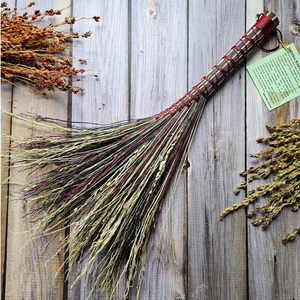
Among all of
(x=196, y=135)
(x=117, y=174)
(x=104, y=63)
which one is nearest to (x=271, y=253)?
(x=196, y=135)

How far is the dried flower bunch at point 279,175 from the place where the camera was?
1.19 meters

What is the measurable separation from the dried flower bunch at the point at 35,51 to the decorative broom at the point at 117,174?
0.86 ft

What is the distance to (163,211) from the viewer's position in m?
1.24

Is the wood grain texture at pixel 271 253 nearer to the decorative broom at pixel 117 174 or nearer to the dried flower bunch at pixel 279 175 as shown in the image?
the dried flower bunch at pixel 279 175

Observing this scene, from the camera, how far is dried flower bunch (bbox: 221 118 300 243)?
1.19 metres

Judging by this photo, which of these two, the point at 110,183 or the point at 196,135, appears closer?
the point at 110,183

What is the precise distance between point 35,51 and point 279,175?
126cm

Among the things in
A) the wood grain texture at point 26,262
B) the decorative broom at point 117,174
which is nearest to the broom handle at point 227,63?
the decorative broom at point 117,174

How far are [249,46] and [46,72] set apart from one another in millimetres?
919

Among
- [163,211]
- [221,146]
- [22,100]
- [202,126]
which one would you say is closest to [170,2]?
[202,126]

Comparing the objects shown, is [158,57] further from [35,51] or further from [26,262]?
[26,262]

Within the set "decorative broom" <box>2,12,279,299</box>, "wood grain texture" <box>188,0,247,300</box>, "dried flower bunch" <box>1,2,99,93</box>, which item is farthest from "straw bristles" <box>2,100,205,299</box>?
"dried flower bunch" <box>1,2,99,93</box>

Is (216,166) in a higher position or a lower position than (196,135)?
lower

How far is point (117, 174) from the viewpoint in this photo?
117cm
